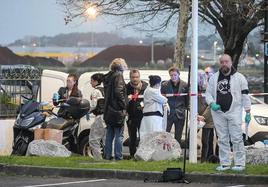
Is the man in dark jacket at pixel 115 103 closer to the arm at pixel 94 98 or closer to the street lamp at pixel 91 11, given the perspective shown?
the arm at pixel 94 98

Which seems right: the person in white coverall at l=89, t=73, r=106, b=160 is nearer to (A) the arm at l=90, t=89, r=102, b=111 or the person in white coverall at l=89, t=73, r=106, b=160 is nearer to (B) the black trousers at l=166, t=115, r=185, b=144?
(A) the arm at l=90, t=89, r=102, b=111

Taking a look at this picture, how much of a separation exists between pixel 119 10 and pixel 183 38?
4361mm

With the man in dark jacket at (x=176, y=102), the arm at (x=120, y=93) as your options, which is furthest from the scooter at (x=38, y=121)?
the man in dark jacket at (x=176, y=102)

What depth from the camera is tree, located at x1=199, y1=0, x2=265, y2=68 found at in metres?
22.3

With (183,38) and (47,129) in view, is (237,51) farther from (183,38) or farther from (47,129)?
(47,129)

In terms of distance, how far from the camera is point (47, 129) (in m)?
12.9

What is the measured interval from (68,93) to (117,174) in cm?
385

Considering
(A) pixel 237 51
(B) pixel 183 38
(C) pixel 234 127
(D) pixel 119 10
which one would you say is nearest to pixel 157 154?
(C) pixel 234 127

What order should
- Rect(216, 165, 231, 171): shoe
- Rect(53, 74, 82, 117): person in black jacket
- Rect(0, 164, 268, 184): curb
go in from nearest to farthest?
Rect(0, 164, 268, 184): curb < Rect(216, 165, 231, 171): shoe < Rect(53, 74, 82, 117): person in black jacket

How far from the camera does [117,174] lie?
10641 mm

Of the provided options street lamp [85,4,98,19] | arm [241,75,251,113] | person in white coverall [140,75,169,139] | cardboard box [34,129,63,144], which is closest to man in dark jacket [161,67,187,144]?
person in white coverall [140,75,169,139]

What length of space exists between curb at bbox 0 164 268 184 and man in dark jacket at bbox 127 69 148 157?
6.87ft

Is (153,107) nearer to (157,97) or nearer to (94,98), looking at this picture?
(157,97)

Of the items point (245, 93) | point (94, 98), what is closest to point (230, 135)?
point (245, 93)
